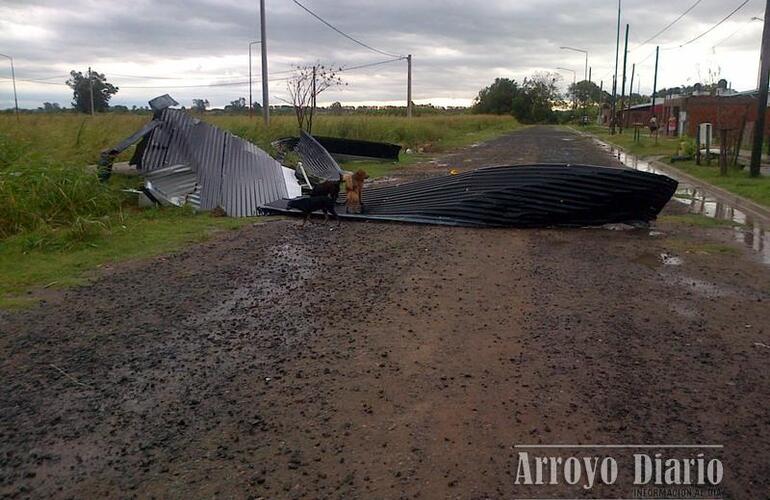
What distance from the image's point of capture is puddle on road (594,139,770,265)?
8.25 meters

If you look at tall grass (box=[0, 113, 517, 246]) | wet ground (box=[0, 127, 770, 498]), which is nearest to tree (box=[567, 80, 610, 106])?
tall grass (box=[0, 113, 517, 246])

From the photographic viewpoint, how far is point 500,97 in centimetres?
10119

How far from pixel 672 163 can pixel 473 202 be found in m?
14.0

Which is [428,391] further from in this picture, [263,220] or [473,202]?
[263,220]

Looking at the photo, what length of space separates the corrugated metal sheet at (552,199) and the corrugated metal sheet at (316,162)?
4784 mm

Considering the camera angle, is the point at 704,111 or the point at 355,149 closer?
the point at 355,149

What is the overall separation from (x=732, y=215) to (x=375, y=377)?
358 inches

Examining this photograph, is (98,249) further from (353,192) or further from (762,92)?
(762,92)

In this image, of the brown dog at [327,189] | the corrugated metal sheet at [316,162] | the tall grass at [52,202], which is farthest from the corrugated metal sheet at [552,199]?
the corrugated metal sheet at [316,162]

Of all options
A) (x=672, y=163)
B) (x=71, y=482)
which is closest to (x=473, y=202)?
(x=71, y=482)

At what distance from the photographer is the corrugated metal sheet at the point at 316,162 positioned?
46.9ft

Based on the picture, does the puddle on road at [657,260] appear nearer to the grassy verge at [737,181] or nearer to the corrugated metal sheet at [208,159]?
the grassy verge at [737,181]

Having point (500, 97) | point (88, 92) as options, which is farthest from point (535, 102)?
point (88, 92)

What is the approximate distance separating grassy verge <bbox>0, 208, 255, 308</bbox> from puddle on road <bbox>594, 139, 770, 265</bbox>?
6751 mm
